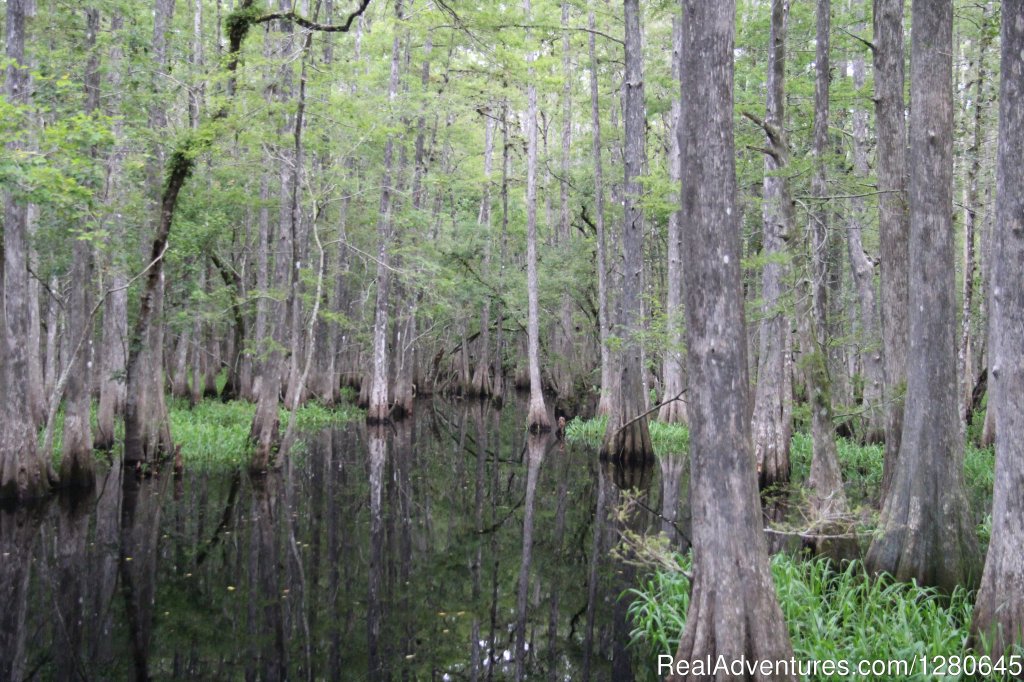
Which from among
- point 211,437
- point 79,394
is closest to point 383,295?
point 211,437

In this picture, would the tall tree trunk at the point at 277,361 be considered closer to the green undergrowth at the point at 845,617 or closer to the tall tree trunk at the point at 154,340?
the tall tree trunk at the point at 154,340

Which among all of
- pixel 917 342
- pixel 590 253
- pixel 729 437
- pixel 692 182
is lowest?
pixel 729 437

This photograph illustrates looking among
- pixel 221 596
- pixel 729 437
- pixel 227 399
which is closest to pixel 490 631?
pixel 221 596

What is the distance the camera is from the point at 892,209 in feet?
24.6

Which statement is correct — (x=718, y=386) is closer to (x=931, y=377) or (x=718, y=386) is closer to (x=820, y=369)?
(x=931, y=377)

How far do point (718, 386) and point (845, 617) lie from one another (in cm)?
234

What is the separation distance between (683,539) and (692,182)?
5202mm

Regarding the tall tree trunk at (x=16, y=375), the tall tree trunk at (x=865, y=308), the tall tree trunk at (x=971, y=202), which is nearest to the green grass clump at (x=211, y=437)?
the tall tree trunk at (x=16, y=375)

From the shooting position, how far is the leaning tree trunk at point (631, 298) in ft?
43.5

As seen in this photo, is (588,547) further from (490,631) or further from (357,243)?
(357,243)

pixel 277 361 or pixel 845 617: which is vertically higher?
pixel 277 361

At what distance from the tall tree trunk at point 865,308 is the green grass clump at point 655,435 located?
3441 millimetres

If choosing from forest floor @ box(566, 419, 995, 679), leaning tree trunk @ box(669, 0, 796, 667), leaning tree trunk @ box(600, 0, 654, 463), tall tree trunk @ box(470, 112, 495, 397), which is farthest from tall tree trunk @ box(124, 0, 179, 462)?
tall tree trunk @ box(470, 112, 495, 397)

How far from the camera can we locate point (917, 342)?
19.3ft
